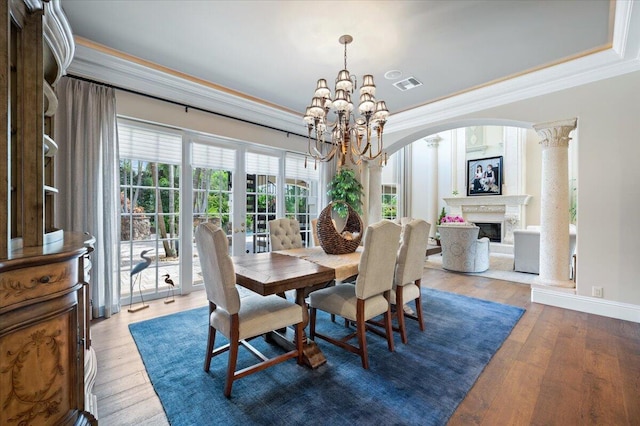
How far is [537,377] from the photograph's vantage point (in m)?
1.97

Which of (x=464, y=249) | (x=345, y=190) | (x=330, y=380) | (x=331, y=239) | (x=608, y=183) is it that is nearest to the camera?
(x=330, y=380)

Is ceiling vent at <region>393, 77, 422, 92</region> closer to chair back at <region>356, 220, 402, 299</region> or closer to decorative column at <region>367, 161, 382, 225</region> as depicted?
decorative column at <region>367, 161, 382, 225</region>

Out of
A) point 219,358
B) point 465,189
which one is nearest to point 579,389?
point 219,358

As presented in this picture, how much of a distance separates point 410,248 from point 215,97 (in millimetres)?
3203

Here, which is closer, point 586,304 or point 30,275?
point 30,275

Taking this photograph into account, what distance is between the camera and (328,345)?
2428mm

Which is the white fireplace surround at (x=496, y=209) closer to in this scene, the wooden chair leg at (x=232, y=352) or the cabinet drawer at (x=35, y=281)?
the wooden chair leg at (x=232, y=352)

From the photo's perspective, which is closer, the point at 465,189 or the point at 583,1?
the point at 583,1

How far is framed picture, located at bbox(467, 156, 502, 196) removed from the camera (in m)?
7.95

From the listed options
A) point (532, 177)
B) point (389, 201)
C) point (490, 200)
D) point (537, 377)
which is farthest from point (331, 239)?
point (532, 177)

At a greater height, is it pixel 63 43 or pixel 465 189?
pixel 63 43

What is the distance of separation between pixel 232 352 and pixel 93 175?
8.04 feet

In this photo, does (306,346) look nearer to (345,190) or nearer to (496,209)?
(345,190)

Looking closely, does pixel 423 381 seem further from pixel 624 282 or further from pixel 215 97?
pixel 215 97
